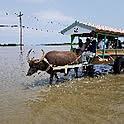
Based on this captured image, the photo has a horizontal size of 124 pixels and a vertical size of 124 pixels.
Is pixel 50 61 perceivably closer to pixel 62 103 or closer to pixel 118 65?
pixel 62 103

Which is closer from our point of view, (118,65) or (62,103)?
(62,103)

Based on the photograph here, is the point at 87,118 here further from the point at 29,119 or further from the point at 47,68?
the point at 47,68

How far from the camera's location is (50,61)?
8.52 metres

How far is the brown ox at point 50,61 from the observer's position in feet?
27.3

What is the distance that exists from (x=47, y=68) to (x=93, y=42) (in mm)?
2724

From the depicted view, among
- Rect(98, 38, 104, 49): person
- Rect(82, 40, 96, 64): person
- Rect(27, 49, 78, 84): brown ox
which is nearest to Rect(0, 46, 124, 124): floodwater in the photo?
Rect(27, 49, 78, 84): brown ox

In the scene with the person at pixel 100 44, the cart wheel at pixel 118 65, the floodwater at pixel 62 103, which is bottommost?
the floodwater at pixel 62 103

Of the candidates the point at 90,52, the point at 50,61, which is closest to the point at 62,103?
the point at 50,61

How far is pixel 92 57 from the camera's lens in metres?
9.77

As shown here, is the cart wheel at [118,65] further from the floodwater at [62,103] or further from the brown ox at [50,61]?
the brown ox at [50,61]

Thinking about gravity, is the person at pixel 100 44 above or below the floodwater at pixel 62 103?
above

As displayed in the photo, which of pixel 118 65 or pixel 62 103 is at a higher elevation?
pixel 118 65

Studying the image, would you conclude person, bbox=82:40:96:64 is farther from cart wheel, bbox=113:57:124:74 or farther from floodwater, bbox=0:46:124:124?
cart wheel, bbox=113:57:124:74

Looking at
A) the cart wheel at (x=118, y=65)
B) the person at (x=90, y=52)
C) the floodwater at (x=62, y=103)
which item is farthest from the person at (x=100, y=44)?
the floodwater at (x=62, y=103)
